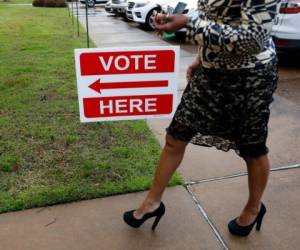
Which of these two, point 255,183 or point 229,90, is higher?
point 229,90

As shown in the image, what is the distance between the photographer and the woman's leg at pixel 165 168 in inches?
86.2

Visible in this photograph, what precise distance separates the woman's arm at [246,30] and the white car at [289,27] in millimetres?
4796

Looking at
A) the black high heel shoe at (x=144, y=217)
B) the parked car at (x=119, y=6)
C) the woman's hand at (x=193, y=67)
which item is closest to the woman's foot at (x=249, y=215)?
the black high heel shoe at (x=144, y=217)

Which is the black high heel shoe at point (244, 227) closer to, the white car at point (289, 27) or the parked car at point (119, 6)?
the white car at point (289, 27)

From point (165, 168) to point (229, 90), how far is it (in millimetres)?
614

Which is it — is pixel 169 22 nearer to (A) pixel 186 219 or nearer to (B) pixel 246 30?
(B) pixel 246 30

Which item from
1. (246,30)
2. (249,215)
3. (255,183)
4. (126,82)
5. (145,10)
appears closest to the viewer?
(246,30)

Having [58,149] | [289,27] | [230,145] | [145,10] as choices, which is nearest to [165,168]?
[230,145]

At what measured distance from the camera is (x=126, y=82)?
3.07 m

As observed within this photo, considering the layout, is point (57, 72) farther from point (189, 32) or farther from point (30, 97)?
point (189, 32)

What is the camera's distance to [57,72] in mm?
6008

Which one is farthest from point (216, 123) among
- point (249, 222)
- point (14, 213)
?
point (14, 213)

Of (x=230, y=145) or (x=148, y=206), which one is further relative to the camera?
(x=148, y=206)

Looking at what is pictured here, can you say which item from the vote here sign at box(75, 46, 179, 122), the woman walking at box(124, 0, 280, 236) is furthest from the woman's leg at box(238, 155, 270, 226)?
the vote here sign at box(75, 46, 179, 122)
